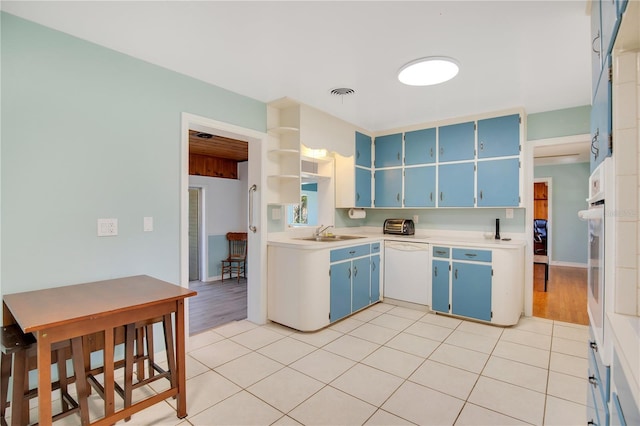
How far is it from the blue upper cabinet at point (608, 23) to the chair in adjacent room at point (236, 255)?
546cm

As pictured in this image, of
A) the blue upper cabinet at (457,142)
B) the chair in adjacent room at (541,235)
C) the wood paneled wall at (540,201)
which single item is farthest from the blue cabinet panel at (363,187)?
the wood paneled wall at (540,201)

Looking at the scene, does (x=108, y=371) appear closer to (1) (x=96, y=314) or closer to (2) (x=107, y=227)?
(1) (x=96, y=314)

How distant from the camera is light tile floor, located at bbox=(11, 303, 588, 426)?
1915 mm

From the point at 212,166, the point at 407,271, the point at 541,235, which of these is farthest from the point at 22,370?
the point at 541,235

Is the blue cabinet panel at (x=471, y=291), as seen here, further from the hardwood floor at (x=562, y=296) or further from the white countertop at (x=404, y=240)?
the hardwood floor at (x=562, y=296)

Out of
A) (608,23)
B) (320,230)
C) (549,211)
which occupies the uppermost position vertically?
(608,23)

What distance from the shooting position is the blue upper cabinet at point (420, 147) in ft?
13.6

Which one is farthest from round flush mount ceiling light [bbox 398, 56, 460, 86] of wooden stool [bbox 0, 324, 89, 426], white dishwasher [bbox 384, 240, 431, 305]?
wooden stool [bbox 0, 324, 89, 426]

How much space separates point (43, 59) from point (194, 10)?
1.05m

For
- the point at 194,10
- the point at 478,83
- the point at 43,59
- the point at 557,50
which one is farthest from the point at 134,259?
the point at 557,50

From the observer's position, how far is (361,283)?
380 cm

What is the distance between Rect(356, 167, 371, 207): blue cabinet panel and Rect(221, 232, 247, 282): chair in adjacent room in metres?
2.61

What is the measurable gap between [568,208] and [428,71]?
653 centimetres

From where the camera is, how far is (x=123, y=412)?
170 cm
